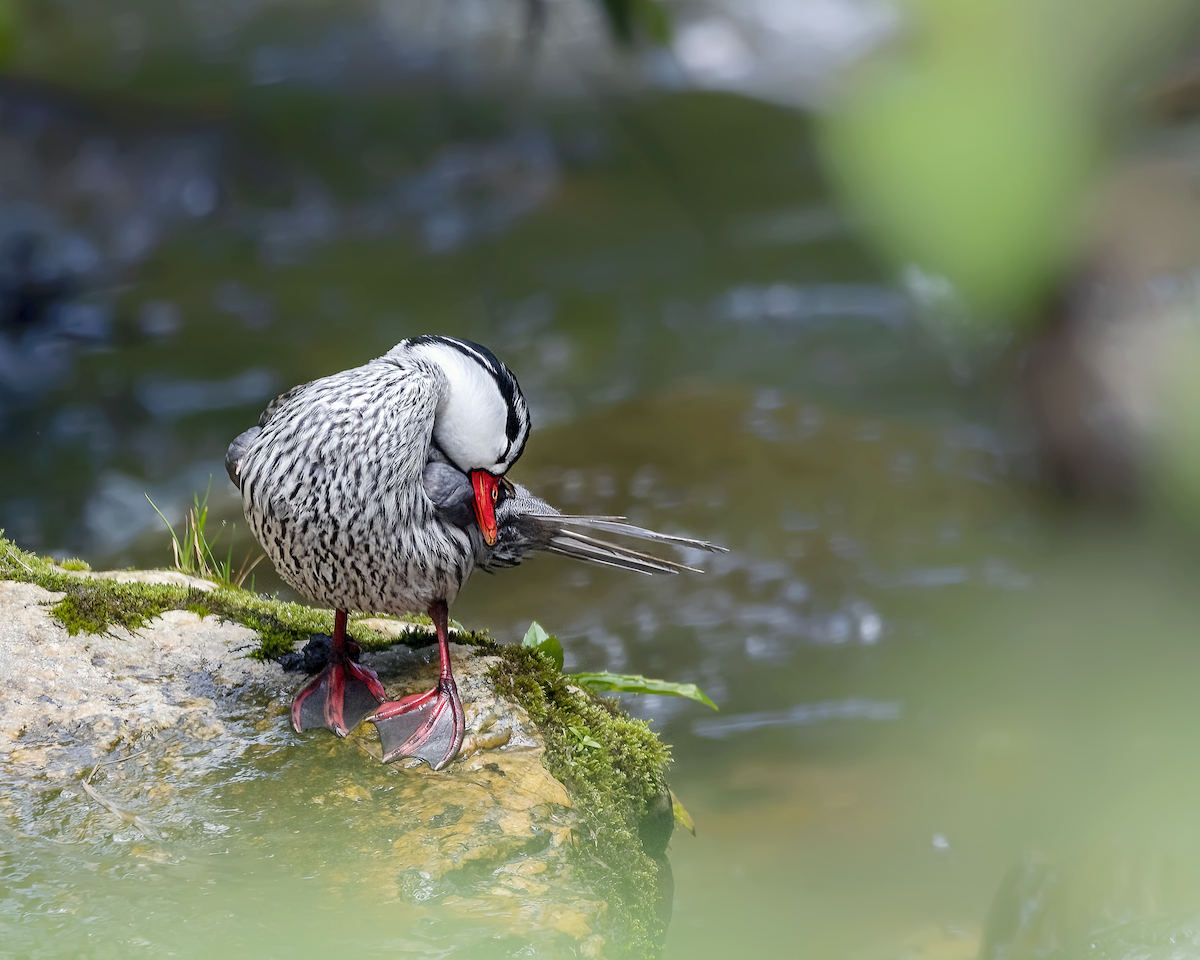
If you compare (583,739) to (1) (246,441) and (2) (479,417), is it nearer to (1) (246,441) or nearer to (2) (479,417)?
(2) (479,417)

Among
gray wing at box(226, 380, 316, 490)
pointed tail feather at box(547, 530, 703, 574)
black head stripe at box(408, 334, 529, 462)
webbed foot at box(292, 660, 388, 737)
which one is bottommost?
webbed foot at box(292, 660, 388, 737)

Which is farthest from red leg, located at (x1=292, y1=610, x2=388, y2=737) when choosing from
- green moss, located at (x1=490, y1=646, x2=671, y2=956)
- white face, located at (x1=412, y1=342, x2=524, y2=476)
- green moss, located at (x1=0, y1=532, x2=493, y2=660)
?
white face, located at (x1=412, y1=342, x2=524, y2=476)

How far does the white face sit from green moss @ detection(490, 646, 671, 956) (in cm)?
82

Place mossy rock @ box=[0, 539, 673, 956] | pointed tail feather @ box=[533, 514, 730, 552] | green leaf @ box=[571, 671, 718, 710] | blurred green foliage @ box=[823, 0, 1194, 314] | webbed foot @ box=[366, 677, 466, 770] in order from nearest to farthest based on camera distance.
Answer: blurred green foliage @ box=[823, 0, 1194, 314]
mossy rock @ box=[0, 539, 673, 956]
webbed foot @ box=[366, 677, 466, 770]
pointed tail feather @ box=[533, 514, 730, 552]
green leaf @ box=[571, 671, 718, 710]

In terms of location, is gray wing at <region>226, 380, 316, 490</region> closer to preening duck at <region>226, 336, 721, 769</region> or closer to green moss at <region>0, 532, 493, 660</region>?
preening duck at <region>226, 336, 721, 769</region>

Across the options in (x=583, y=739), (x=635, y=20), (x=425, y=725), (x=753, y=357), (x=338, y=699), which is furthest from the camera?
(x=753, y=357)

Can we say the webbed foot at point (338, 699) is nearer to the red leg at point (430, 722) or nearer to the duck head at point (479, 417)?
the red leg at point (430, 722)

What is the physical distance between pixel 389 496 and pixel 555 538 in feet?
2.45

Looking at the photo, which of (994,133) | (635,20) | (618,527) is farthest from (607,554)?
(994,133)

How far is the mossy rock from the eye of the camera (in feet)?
8.98

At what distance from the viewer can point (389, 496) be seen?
310 centimetres

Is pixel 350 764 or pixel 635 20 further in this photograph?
pixel 350 764

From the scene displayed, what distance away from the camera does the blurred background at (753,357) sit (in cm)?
113

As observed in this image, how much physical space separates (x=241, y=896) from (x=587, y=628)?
443cm
